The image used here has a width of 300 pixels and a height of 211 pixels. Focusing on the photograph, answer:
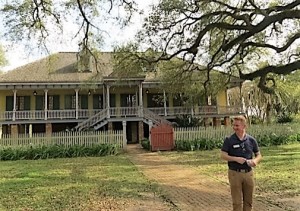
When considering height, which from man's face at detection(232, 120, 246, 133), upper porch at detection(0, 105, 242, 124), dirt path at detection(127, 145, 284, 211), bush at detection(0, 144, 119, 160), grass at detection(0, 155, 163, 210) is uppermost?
upper porch at detection(0, 105, 242, 124)

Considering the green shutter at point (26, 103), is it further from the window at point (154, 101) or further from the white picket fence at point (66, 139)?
the window at point (154, 101)

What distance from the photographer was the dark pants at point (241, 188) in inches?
213

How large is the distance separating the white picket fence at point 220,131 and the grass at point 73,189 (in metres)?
9.67

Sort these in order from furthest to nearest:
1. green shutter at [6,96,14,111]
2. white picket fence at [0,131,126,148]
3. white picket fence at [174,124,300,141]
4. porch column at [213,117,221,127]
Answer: porch column at [213,117,221,127]
green shutter at [6,96,14,111]
white picket fence at [174,124,300,141]
white picket fence at [0,131,126,148]

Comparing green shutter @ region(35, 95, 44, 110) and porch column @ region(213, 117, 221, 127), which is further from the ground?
green shutter @ region(35, 95, 44, 110)

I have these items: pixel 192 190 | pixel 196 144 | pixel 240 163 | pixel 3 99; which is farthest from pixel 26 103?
pixel 240 163

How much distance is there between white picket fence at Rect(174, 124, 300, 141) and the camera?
76.5 feet

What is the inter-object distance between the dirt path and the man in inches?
69.8

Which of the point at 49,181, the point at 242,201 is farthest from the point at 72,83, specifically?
the point at 242,201

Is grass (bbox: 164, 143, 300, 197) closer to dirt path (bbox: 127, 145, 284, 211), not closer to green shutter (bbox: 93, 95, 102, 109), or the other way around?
dirt path (bbox: 127, 145, 284, 211)

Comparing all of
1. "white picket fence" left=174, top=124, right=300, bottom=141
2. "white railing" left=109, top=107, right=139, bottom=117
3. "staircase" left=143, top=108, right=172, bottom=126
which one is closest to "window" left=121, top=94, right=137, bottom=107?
"white railing" left=109, top=107, right=139, bottom=117

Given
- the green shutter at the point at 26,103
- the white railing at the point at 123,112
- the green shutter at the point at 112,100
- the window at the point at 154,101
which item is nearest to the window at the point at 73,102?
the green shutter at the point at 112,100

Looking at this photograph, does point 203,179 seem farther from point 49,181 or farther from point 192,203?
point 49,181

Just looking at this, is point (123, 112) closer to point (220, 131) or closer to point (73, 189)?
point (220, 131)
